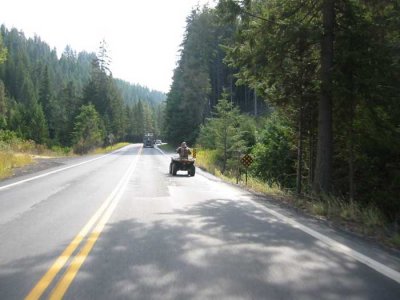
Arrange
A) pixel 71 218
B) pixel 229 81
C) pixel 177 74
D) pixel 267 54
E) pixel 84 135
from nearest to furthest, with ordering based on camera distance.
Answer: pixel 71 218 < pixel 267 54 < pixel 84 135 < pixel 229 81 < pixel 177 74

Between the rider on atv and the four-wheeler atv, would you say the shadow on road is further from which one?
the four-wheeler atv

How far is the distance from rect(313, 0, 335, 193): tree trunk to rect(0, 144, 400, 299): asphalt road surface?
11.8 ft

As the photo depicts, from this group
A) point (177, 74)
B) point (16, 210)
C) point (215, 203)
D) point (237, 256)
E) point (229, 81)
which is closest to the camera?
point (237, 256)

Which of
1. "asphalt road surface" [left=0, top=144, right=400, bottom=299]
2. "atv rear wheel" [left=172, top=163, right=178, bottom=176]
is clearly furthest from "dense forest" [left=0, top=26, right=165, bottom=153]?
"asphalt road surface" [left=0, top=144, right=400, bottom=299]

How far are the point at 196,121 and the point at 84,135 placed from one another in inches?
664

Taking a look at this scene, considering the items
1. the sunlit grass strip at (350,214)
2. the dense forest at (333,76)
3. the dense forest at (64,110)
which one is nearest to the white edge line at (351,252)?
the sunlit grass strip at (350,214)

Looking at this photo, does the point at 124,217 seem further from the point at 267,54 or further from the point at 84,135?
the point at 84,135

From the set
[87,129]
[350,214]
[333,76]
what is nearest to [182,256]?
[350,214]

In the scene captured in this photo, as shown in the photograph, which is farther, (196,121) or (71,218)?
(196,121)

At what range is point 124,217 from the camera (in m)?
10.2

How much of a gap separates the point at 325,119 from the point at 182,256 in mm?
9258

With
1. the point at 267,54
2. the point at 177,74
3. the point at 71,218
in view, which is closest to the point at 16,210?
the point at 71,218

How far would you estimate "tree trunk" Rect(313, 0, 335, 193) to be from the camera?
550 inches

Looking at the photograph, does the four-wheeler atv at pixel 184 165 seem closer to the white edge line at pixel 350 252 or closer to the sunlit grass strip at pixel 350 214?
the sunlit grass strip at pixel 350 214
